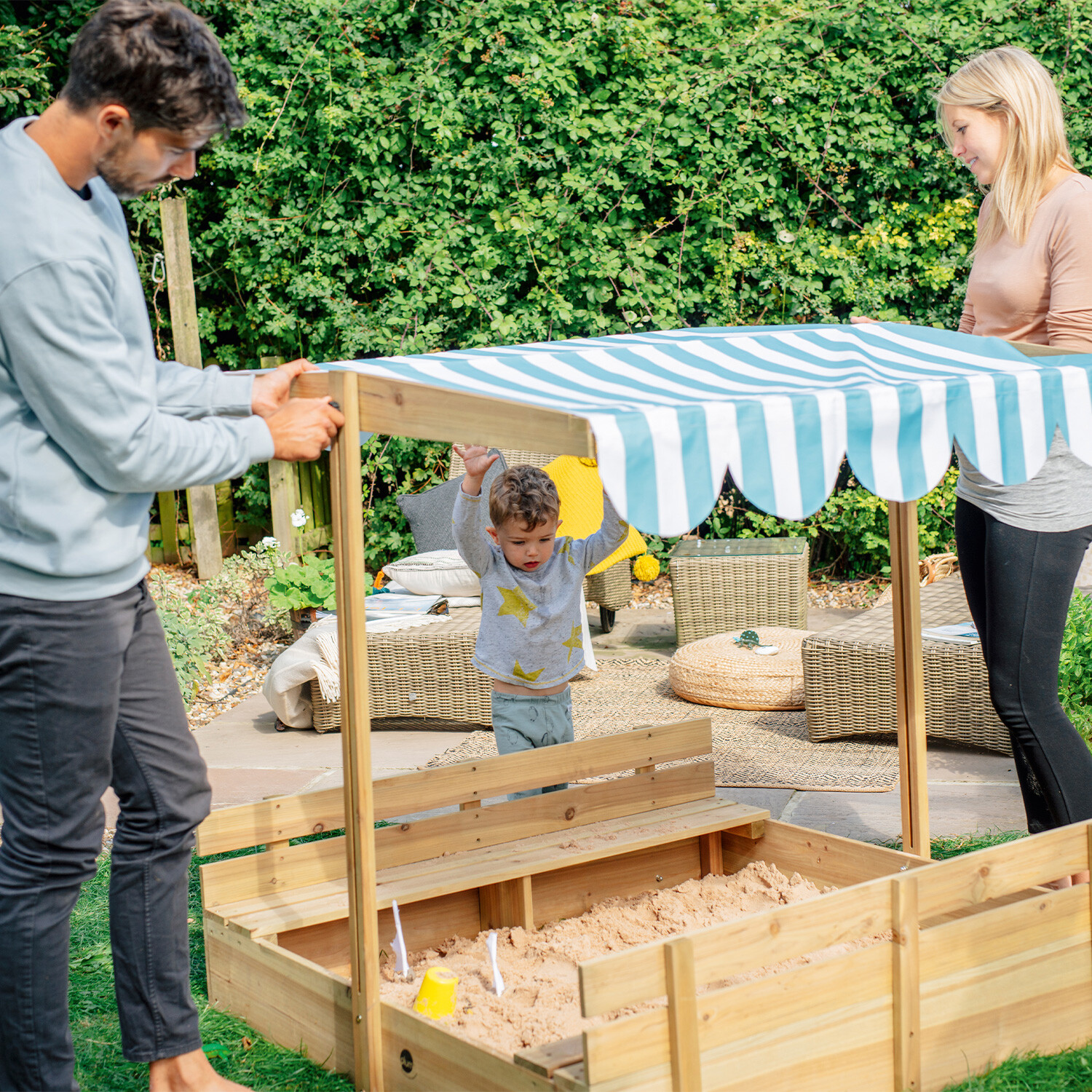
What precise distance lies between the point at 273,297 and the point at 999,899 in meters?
6.43

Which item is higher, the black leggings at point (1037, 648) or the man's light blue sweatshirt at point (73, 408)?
the man's light blue sweatshirt at point (73, 408)

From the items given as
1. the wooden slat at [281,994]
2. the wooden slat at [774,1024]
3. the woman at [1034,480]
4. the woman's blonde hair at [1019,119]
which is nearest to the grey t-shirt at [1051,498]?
the woman at [1034,480]

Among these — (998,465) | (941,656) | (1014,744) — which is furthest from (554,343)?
(941,656)

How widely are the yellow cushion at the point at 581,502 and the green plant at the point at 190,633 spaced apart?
183 centimetres

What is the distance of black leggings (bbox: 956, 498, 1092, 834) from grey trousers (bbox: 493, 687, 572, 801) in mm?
1338

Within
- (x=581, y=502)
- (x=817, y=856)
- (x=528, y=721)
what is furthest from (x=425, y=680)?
(x=817, y=856)

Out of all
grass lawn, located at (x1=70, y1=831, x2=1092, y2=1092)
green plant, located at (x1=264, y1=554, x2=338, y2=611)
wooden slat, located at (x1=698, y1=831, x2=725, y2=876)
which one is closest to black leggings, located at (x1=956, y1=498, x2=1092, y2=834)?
grass lawn, located at (x1=70, y1=831, x2=1092, y2=1092)

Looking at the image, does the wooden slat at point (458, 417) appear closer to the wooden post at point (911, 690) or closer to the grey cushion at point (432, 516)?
the wooden post at point (911, 690)

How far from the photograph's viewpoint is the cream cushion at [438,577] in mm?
6465

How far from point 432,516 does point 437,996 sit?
4.78 metres

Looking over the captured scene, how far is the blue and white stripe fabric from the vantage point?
1.97m

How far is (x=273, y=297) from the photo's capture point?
8211 mm

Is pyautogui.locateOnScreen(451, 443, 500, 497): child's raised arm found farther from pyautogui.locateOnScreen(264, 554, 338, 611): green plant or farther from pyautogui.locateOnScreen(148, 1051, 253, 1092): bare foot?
pyautogui.locateOnScreen(264, 554, 338, 611): green plant

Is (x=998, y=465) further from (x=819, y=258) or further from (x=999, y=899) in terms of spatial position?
(x=819, y=258)
